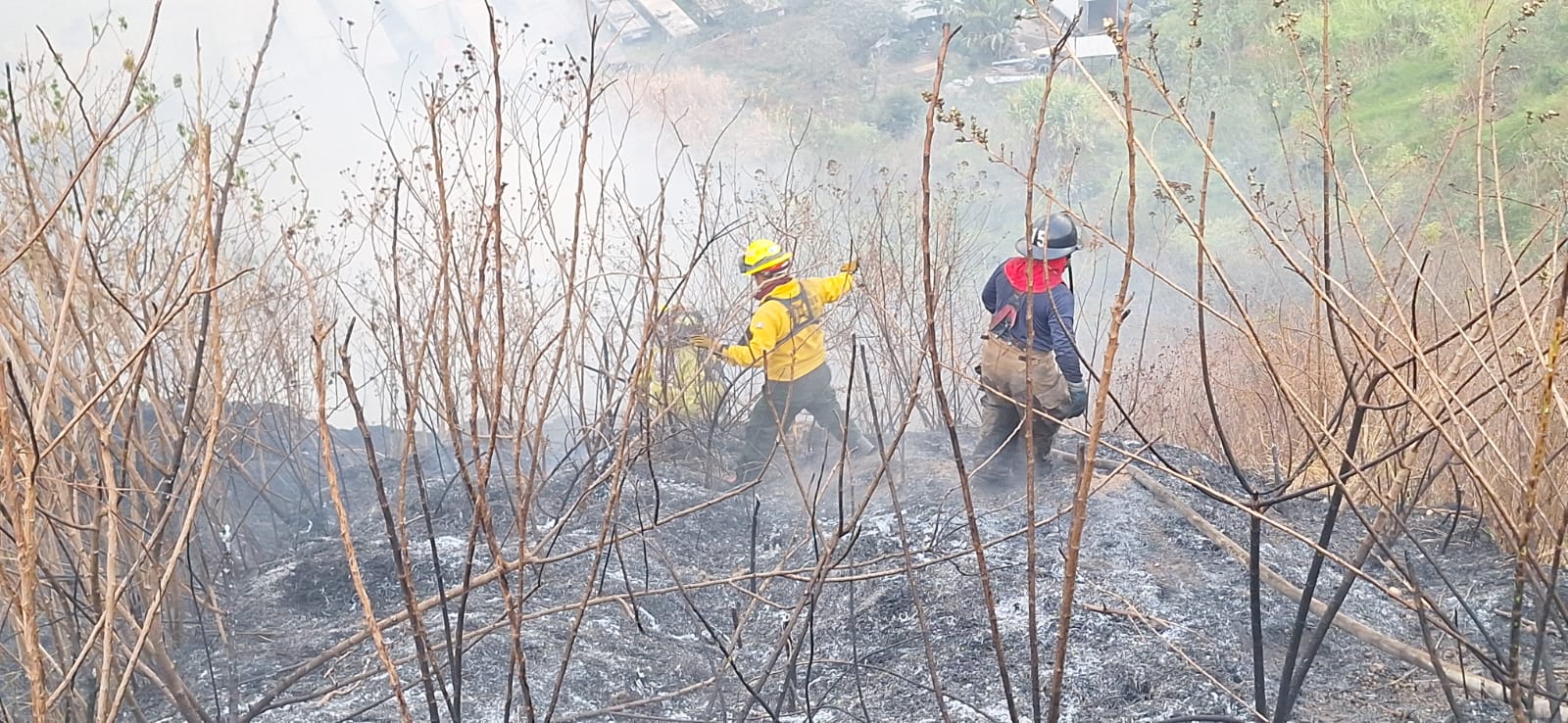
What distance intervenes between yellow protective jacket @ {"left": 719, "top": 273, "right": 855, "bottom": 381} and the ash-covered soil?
912 millimetres

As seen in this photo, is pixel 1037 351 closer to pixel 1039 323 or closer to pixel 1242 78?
pixel 1039 323

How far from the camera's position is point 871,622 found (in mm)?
4402

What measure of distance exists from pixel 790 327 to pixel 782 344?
0.18m

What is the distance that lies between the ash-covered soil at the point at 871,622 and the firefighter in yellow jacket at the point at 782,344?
0.72 m

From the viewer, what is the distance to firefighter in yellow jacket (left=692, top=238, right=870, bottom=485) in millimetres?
5863

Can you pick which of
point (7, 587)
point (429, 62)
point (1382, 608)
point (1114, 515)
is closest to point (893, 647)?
point (1114, 515)

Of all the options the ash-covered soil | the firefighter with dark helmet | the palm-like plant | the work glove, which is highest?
the palm-like plant

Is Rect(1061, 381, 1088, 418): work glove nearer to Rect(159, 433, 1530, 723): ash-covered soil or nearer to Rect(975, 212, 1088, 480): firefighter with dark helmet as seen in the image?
Rect(975, 212, 1088, 480): firefighter with dark helmet

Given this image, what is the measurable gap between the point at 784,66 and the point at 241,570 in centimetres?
2310

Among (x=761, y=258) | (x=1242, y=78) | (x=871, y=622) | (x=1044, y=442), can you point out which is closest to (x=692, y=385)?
(x=761, y=258)

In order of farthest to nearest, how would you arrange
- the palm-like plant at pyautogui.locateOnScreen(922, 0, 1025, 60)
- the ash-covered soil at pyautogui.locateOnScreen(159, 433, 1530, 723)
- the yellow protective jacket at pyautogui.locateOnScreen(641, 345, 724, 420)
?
the palm-like plant at pyautogui.locateOnScreen(922, 0, 1025, 60), the yellow protective jacket at pyautogui.locateOnScreen(641, 345, 724, 420), the ash-covered soil at pyautogui.locateOnScreen(159, 433, 1530, 723)

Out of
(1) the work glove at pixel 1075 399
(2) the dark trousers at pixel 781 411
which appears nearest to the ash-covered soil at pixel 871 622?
(1) the work glove at pixel 1075 399

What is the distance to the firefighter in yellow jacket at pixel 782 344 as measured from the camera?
19.2ft

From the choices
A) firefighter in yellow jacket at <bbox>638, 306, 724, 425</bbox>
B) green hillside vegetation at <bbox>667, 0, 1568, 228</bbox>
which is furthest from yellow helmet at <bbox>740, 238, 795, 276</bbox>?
green hillside vegetation at <bbox>667, 0, 1568, 228</bbox>
